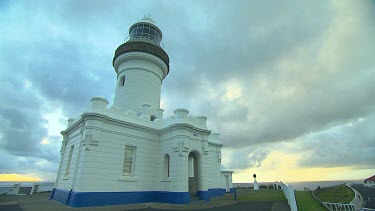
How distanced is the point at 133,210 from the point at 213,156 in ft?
36.4

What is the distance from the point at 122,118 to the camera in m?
13.5

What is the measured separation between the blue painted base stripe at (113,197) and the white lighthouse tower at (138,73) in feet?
24.1

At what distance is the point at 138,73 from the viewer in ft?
59.2

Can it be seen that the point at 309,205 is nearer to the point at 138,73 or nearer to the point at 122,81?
the point at 138,73

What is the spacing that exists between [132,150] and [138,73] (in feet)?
25.3

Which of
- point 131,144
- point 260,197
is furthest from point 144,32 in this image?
point 260,197

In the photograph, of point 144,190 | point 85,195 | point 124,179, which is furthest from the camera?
point 144,190

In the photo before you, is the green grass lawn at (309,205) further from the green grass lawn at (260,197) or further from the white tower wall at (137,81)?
the white tower wall at (137,81)

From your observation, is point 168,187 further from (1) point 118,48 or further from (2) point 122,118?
(1) point 118,48

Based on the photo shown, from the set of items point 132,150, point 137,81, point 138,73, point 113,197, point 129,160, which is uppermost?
point 138,73

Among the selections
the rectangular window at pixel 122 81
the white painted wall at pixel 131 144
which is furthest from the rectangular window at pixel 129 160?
the rectangular window at pixel 122 81

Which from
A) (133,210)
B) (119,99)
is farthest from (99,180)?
(119,99)

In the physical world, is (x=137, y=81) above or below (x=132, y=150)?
above

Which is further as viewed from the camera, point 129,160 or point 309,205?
point 129,160
